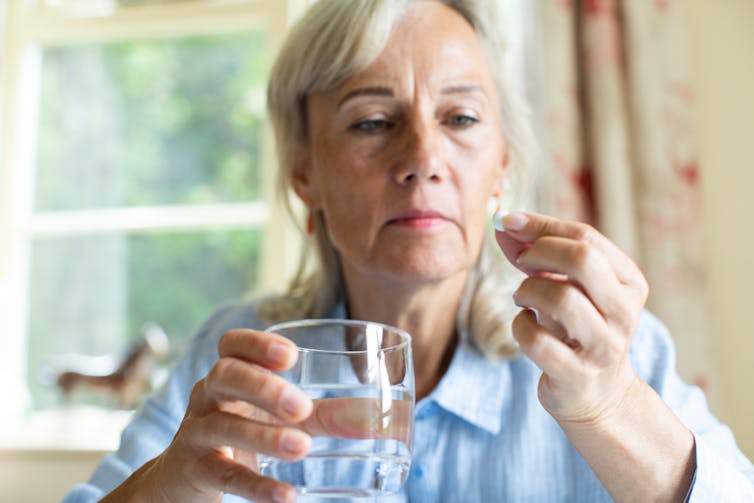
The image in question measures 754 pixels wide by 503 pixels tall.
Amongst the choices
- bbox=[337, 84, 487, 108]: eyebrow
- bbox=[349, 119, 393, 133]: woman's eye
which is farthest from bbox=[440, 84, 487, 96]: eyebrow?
bbox=[349, 119, 393, 133]: woman's eye

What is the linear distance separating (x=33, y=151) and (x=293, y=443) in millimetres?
2740

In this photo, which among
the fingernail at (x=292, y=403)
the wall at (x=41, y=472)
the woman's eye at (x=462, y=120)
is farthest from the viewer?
the wall at (x=41, y=472)

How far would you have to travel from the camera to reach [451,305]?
4.46ft

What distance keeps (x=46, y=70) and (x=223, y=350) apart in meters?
2.70

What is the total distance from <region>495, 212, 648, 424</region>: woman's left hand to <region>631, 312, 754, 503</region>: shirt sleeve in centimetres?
21

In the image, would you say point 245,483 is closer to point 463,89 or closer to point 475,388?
point 475,388

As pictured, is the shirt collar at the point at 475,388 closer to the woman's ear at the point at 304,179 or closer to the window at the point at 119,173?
the woman's ear at the point at 304,179

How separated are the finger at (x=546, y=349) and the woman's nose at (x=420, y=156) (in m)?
0.43

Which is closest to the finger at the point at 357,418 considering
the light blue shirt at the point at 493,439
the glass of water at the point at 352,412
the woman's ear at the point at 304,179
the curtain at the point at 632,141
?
the glass of water at the point at 352,412

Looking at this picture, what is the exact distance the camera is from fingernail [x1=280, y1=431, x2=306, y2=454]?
0.62 metres

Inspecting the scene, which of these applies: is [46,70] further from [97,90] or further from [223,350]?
[223,350]

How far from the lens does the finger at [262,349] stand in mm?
645

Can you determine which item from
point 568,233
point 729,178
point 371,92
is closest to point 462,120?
point 371,92

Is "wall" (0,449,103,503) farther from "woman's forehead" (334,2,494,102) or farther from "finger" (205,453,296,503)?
"finger" (205,453,296,503)
